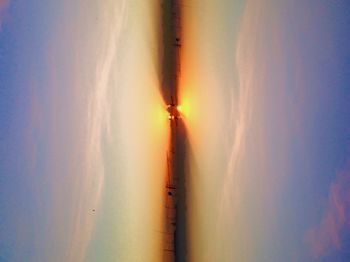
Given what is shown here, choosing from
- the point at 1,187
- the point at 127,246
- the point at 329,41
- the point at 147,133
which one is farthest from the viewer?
the point at 147,133

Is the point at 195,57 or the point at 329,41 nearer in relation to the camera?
the point at 329,41

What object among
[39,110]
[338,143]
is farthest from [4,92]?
[338,143]

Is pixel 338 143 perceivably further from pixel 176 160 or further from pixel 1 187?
pixel 176 160

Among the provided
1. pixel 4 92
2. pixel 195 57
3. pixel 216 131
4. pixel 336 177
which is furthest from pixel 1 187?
pixel 195 57

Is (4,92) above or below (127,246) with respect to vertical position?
above

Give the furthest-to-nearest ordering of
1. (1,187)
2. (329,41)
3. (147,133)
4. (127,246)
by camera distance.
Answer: (147,133)
(127,246)
(329,41)
(1,187)

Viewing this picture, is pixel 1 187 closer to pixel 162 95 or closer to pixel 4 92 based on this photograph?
pixel 4 92

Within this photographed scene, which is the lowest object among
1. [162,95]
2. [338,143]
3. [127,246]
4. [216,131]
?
[127,246]

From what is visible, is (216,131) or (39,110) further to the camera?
(216,131)

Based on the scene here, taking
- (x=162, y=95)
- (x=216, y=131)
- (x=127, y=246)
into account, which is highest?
(x=162, y=95)
